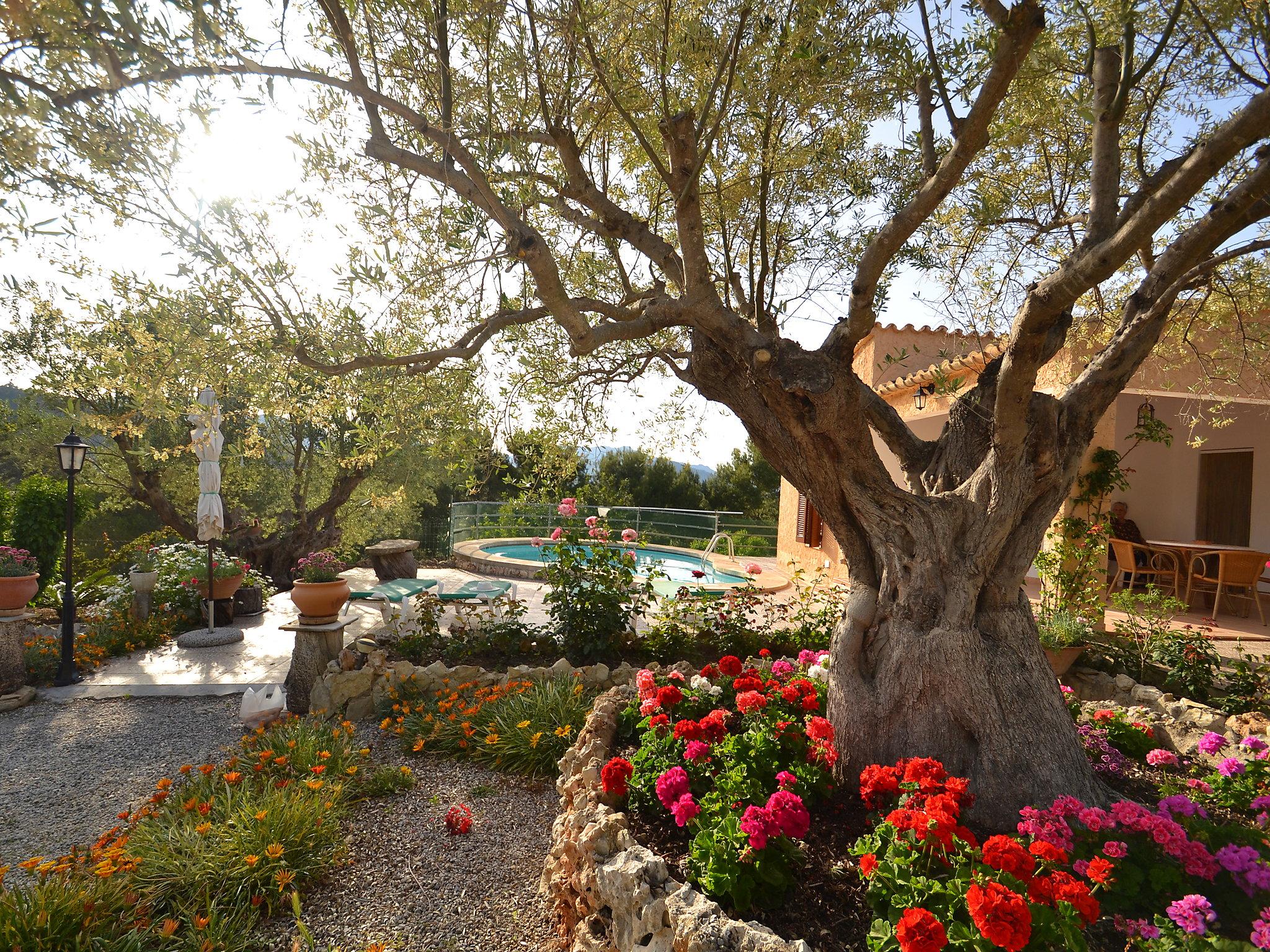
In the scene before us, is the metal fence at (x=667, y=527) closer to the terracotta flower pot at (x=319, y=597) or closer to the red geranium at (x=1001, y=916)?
the terracotta flower pot at (x=319, y=597)

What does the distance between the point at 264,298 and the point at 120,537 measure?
778 inches

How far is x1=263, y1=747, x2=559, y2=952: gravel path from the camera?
2.59m

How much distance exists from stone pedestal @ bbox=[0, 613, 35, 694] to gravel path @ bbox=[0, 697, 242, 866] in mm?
370

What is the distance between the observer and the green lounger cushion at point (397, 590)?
7.70 meters

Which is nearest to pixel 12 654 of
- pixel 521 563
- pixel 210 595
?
pixel 210 595

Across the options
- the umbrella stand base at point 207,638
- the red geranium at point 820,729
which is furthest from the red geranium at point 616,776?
the umbrella stand base at point 207,638

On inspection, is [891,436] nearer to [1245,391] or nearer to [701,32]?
[701,32]

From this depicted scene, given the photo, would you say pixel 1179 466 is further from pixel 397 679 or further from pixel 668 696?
pixel 397 679

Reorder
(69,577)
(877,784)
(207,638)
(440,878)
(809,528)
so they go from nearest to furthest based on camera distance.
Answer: (877,784) → (440,878) → (69,577) → (207,638) → (809,528)

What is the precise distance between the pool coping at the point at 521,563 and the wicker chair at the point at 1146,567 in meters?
4.76

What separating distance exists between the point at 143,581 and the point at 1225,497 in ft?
51.5

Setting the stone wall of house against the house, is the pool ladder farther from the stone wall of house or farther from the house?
the stone wall of house

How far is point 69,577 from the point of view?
5996mm

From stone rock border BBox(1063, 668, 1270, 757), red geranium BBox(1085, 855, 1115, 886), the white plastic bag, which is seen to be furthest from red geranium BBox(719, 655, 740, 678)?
the white plastic bag
